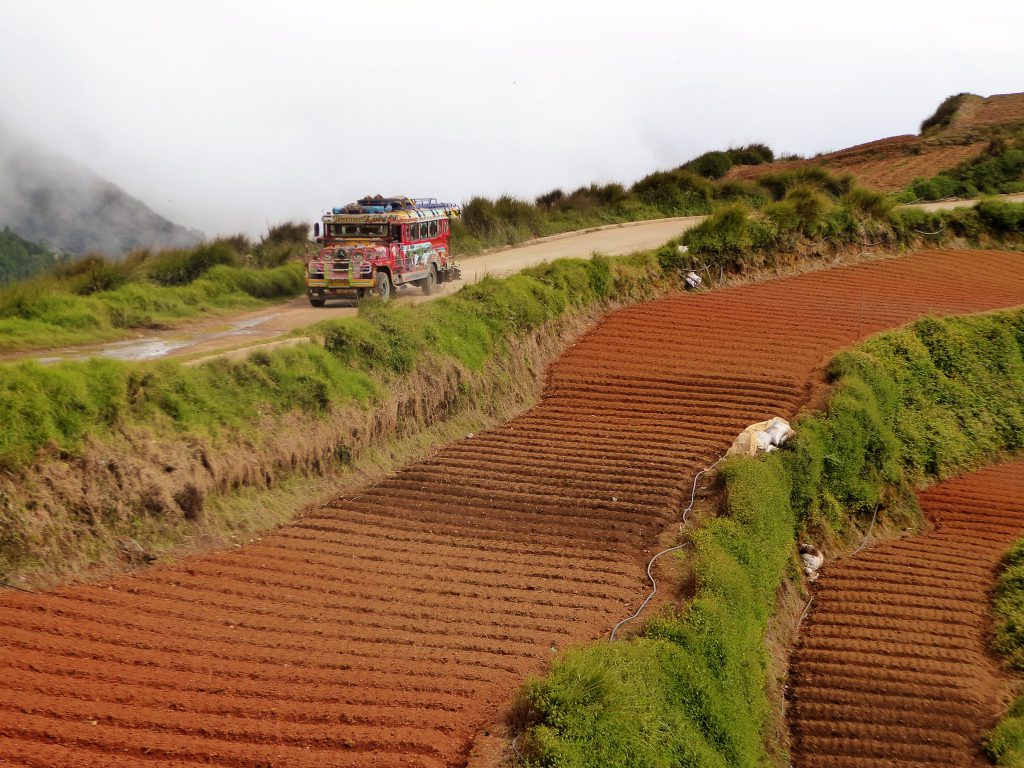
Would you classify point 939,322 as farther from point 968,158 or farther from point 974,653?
point 968,158

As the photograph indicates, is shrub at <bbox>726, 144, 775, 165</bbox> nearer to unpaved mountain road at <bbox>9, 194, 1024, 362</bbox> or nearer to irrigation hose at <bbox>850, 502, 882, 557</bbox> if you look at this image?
unpaved mountain road at <bbox>9, 194, 1024, 362</bbox>

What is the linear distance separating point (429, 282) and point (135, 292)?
7160 millimetres

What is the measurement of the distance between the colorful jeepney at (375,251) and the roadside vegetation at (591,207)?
6311 millimetres

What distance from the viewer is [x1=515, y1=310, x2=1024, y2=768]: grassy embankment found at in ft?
25.1

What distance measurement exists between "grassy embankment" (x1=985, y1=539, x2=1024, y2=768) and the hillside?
27467 millimetres

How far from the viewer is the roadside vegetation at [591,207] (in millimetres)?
30000

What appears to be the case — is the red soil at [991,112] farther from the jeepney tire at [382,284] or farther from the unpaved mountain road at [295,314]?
the jeepney tire at [382,284]

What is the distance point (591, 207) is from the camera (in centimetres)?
3472

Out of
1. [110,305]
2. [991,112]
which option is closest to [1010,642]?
[110,305]

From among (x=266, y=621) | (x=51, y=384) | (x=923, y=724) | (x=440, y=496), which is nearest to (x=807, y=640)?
(x=923, y=724)

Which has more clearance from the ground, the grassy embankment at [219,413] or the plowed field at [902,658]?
the grassy embankment at [219,413]

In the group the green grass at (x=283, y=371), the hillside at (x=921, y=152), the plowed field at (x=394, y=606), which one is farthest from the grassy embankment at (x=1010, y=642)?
the hillside at (x=921, y=152)

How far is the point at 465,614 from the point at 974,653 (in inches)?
256

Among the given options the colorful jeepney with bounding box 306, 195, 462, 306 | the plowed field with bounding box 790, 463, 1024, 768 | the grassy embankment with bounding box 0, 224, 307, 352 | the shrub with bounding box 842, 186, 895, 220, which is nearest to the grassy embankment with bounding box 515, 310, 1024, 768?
the plowed field with bounding box 790, 463, 1024, 768
